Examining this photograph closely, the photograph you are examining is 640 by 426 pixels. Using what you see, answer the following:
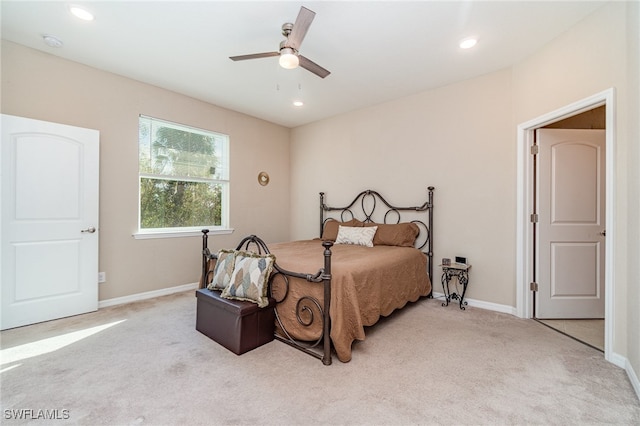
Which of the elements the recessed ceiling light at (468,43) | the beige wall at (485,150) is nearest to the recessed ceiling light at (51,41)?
the beige wall at (485,150)

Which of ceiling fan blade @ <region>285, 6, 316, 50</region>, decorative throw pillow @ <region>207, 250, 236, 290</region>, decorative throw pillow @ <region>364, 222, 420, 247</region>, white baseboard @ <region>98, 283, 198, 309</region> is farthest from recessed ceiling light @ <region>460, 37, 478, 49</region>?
white baseboard @ <region>98, 283, 198, 309</region>

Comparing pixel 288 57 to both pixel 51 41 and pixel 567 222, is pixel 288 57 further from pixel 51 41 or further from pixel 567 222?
pixel 567 222

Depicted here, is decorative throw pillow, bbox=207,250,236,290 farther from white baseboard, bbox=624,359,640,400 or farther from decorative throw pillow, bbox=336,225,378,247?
white baseboard, bbox=624,359,640,400

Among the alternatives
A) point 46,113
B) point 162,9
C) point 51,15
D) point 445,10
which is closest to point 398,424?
point 445,10

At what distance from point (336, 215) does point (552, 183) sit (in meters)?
2.91

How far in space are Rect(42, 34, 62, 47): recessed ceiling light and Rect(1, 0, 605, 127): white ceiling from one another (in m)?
0.04

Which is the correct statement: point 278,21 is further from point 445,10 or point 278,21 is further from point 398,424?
point 398,424

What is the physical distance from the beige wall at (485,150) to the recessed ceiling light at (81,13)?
3337mm

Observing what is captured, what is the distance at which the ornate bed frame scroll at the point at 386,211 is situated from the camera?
12.4 ft

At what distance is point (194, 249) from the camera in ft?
13.7

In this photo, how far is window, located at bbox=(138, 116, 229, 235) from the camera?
3771 millimetres

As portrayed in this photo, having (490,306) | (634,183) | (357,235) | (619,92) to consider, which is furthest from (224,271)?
(619,92)

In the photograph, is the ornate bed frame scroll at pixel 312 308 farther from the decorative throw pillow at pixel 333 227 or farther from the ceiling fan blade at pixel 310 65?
the decorative throw pillow at pixel 333 227

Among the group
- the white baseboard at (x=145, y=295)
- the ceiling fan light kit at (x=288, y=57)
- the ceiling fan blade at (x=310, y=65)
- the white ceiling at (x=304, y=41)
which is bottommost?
the white baseboard at (x=145, y=295)
